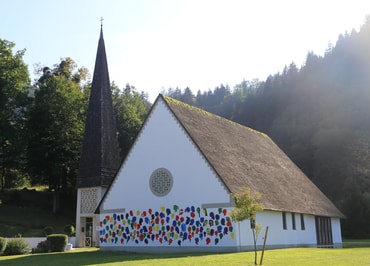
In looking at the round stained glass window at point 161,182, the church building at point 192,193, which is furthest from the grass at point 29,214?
the round stained glass window at point 161,182

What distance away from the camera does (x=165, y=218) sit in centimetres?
2672

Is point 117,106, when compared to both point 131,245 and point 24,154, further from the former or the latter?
point 131,245

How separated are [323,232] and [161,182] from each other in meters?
14.8

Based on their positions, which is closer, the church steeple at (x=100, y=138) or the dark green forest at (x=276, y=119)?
the church steeple at (x=100, y=138)

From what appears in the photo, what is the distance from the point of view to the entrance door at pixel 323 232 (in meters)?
33.9

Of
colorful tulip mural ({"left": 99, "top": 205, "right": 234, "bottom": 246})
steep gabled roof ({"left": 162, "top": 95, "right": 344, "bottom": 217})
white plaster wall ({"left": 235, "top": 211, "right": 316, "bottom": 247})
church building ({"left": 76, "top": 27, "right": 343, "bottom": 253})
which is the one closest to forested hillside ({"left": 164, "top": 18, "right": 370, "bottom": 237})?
steep gabled roof ({"left": 162, "top": 95, "right": 344, "bottom": 217})

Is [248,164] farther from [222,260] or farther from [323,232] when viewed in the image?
[222,260]

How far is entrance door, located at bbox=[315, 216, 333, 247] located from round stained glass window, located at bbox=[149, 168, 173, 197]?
43.5 feet

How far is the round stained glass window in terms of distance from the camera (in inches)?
1068

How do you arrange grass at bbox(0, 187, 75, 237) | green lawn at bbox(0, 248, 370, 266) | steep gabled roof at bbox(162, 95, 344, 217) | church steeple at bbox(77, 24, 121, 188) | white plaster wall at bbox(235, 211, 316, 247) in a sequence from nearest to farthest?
green lawn at bbox(0, 248, 370, 266), white plaster wall at bbox(235, 211, 316, 247), steep gabled roof at bbox(162, 95, 344, 217), church steeple at bbox(77, 24, 121, 188), grass at bbox(0, 187, 75, 237)

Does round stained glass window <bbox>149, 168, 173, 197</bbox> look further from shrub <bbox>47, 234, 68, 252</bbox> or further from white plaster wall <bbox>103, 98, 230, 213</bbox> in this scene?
shrub <bbox>47, 234, 68, 252</bbox>

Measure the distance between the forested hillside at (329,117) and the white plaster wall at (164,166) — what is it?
32.2m

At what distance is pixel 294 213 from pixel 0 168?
34.6 meters

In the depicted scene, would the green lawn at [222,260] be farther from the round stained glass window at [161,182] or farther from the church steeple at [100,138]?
the church steeple at [100,138]
